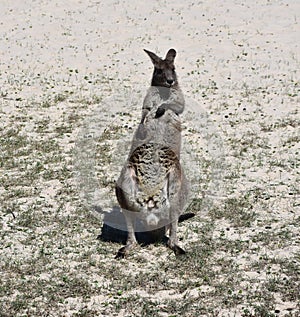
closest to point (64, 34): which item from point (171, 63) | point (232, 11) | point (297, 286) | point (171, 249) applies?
point (232, 11)

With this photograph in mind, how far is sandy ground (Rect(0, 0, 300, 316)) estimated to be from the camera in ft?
18.0

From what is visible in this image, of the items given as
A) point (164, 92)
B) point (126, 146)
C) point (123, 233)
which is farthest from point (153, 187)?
point (126, 146)

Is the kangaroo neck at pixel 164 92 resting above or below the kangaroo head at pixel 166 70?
below

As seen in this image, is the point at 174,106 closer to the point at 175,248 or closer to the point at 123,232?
the point at 123,232

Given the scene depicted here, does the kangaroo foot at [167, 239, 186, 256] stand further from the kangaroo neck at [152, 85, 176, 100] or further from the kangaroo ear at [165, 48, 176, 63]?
the kangaroo ear at [165, 48, 176, 63]

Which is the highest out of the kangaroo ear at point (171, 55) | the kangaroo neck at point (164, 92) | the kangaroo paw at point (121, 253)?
the kangaroo ear at point (171, 55)

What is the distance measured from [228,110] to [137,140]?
465cm

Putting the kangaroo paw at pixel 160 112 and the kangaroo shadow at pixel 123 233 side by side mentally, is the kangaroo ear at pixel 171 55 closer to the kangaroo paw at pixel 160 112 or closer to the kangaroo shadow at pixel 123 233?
the kangaroo paw at pixel 160 112

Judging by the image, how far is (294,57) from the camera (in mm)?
13125

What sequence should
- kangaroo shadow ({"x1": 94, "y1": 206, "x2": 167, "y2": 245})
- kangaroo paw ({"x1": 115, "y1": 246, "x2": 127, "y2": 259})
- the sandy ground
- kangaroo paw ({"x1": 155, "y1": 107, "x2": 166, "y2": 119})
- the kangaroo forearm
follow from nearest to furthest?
the sandy ground
kangaroo paw ({"x1": 115, "y1": 246, "x2": 127, "y2": 259})
kangaroo shadow ({"x1": 94, "y1": 206, "x2": 167, "y2": 245})
kangaroo paw ({"x1": 155, "y1": 107, "x2": 166, "y2": 119})
the kangaroo forearm

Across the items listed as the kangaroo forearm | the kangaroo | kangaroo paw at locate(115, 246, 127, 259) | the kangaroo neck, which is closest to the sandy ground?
kangaroo paw at locate(115, 246, 127, 259)

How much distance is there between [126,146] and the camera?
31.3ft

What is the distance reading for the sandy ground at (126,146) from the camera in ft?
18.0

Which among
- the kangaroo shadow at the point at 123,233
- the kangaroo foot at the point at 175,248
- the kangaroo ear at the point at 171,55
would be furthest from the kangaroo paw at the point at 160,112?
the kangaroo foot at the point at 175,248
